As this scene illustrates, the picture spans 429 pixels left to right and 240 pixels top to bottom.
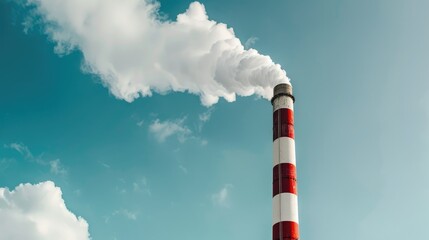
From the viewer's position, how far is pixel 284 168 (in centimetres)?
2736

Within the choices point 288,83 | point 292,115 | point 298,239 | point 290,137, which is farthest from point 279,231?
point 288,83

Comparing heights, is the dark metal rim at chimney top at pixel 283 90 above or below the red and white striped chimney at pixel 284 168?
above

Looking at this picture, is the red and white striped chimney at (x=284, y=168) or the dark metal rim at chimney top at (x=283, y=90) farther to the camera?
the dark metal rim at chimney top at (x=283, y=90)

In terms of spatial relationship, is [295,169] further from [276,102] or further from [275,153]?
[276,102]

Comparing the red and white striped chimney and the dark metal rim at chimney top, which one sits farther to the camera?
the dark metal rim at chimney top

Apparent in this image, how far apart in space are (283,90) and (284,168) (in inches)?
229

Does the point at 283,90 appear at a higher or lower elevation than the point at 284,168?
higher

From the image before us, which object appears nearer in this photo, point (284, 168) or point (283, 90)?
point (284, 168)

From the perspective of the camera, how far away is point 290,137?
94.0ft

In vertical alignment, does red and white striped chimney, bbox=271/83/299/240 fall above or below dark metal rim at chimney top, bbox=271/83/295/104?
below

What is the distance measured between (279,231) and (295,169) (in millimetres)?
4114

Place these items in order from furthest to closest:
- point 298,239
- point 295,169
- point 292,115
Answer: point 292,115, point 295,169, point 298,239

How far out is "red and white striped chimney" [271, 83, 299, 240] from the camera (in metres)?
25.7

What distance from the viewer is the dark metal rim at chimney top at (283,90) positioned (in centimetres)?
3034
